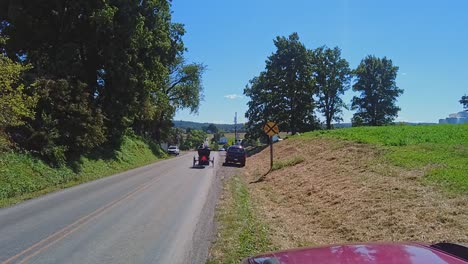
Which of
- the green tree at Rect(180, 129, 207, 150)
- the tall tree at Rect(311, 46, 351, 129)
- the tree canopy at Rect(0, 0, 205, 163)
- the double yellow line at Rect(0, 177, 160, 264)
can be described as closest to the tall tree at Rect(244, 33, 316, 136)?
the tall tree at Rect(311, 46, 351, 129)

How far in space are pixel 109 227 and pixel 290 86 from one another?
58128 mm

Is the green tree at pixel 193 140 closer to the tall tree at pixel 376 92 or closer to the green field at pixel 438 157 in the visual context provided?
the tall tree at pixel 376 92

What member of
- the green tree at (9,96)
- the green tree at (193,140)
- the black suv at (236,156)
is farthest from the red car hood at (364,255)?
the green tree at (193,140)

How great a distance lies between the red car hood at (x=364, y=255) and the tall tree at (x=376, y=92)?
266ft

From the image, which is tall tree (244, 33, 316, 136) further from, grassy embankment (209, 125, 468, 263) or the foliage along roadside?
the foliage along roadside

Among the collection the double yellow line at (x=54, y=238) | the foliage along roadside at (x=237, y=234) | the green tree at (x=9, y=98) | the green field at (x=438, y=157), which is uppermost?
the green tree at (x=9, y=98)

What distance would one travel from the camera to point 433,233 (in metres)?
8.59

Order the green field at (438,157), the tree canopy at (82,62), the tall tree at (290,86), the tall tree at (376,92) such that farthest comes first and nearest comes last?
1. the tall tree at (376,92)
2. the tall tree at (290,86)
3. the tree canopy at (82,62)
4. the green field at (438,157)

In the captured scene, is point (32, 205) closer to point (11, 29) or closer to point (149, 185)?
point (149, 185)

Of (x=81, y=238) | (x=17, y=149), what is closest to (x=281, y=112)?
(x=17, y=149)

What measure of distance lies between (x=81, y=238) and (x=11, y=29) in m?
23.2

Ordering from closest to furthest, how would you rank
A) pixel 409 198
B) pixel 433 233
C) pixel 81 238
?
pixel 433 233, pixel 81 238, pixel 409 198

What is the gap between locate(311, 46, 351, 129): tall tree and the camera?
256 feet

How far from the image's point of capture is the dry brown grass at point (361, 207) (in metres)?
9.20
